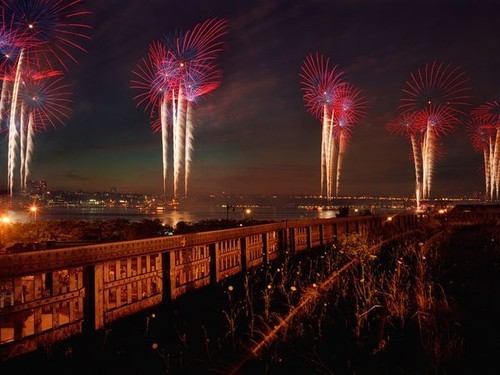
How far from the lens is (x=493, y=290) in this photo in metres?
10.8

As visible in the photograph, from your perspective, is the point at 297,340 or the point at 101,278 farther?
the point at 101,278

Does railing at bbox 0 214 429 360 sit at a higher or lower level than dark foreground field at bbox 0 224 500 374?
higher

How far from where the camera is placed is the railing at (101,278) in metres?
6.12

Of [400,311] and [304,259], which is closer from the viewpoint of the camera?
[400,311]

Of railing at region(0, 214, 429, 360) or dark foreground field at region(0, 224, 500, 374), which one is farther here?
railing at region(0, 214, 429, 360)

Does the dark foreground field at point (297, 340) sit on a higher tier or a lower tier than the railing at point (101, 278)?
lower

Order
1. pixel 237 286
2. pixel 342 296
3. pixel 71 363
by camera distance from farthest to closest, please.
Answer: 1. pixel 237 286
2. pixel 342 296
3. pixel 71 363

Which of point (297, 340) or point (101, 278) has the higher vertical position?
point (101, 278)

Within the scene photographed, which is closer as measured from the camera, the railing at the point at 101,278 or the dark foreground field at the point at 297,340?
the dark foreground field at the point at 297,340

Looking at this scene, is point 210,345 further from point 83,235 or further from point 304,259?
point 83,235

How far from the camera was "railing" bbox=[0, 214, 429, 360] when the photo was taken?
241 inches

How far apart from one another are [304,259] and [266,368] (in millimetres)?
10923

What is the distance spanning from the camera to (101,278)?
7.36 meters

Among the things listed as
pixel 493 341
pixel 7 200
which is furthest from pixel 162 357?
pixel 7 200
